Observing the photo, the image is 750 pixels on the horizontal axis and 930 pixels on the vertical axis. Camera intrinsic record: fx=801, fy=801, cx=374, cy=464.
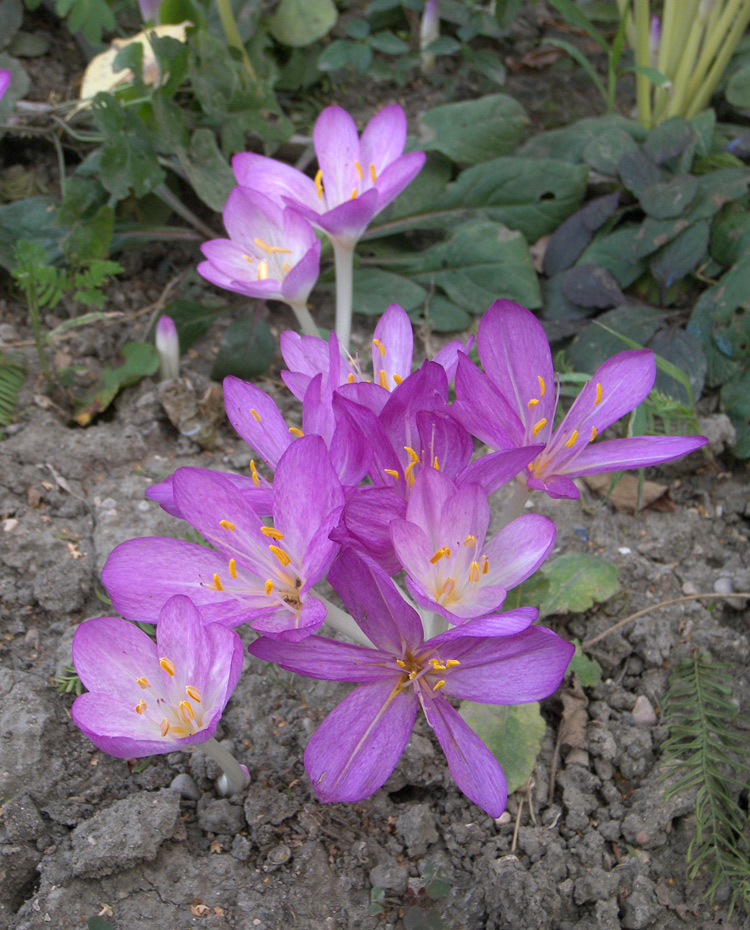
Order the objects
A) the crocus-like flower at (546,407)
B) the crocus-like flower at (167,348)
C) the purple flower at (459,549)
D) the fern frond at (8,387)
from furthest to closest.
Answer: the crocus-like flower at (167,348), the fern frond at (8,387), the crocus-like flower at (546,407), the purple flower at (459,549)

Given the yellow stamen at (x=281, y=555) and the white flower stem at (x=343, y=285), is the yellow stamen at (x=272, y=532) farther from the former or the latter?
the white flower stem at (x=343, y=285)

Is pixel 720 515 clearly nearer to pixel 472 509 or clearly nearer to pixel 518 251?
pixel 518 251

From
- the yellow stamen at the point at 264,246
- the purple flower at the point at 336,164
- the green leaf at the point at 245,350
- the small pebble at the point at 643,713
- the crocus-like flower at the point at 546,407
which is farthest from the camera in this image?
the green leaf at the point at 245,350

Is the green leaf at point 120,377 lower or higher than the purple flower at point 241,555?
lower

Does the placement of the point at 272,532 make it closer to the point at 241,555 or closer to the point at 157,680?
the point at 241,555

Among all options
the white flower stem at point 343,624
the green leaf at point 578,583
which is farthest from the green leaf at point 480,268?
the white flower stem at point 343,624

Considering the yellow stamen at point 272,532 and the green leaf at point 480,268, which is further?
the green leaf at point 480,268

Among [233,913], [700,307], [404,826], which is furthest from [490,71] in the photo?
[233,913]

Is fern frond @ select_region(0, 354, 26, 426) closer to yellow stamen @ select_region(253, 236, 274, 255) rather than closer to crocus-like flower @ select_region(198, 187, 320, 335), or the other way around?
crocus-like flower @ select_region(198, 187, 320, 335)
